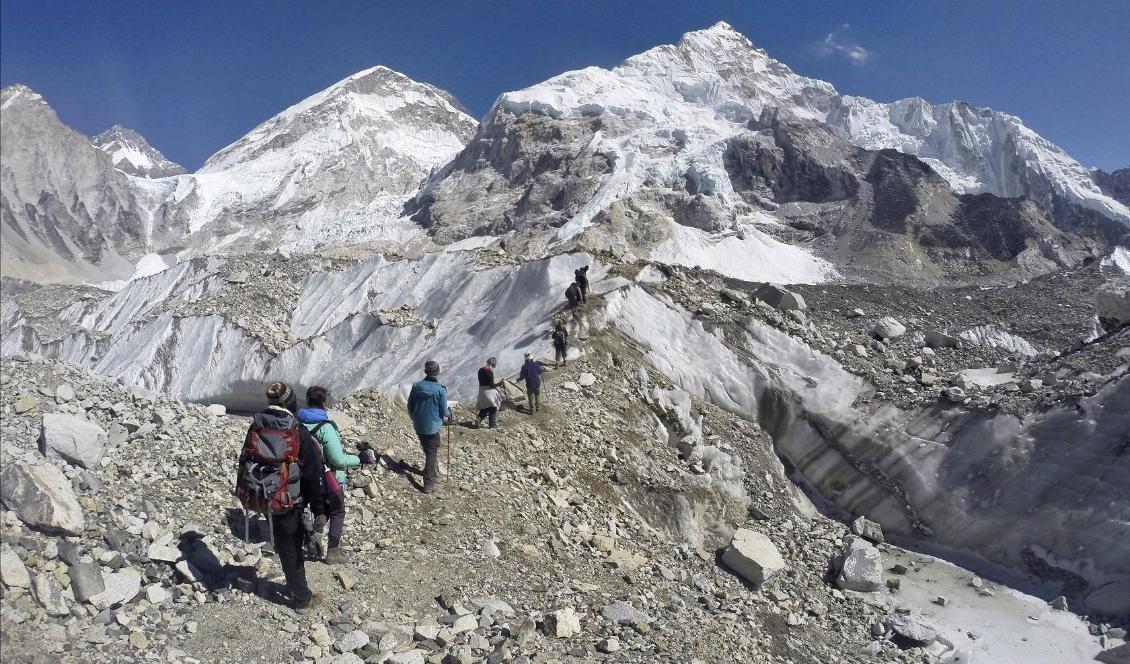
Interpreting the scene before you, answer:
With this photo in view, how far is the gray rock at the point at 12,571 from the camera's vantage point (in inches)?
175

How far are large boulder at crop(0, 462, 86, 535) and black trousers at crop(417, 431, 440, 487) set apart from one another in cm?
339

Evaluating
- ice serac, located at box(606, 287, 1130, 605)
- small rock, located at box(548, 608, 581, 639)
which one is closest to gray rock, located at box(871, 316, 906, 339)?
ice serac, located at box(606, 287, 1130, 605)

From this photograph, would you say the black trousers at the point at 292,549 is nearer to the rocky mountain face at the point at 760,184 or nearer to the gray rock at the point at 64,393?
the gray rock at the point at 64,393

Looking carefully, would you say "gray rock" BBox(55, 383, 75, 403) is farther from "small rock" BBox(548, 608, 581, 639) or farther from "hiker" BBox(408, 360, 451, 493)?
"small rock" BBox(548, 608, 581, 639)

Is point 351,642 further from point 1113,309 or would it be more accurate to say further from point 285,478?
point 1113,309

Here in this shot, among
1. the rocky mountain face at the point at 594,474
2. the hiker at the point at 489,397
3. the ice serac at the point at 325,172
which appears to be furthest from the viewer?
the ice serac at the point at 325,172

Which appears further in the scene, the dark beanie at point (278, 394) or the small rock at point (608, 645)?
the small rock at point (608, 645)

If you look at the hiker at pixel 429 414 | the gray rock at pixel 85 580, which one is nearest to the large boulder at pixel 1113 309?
the hiker at pixel 429 414

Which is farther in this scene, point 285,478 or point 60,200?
point 60,200

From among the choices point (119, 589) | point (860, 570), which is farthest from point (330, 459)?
point (860, 570)

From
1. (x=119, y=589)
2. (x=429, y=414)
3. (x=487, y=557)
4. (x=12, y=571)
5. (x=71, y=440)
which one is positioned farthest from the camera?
(x=429, y=414)

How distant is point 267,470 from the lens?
16.6 ft

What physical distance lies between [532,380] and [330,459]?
5.37 m

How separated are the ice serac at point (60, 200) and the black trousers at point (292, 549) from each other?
102589 mm
